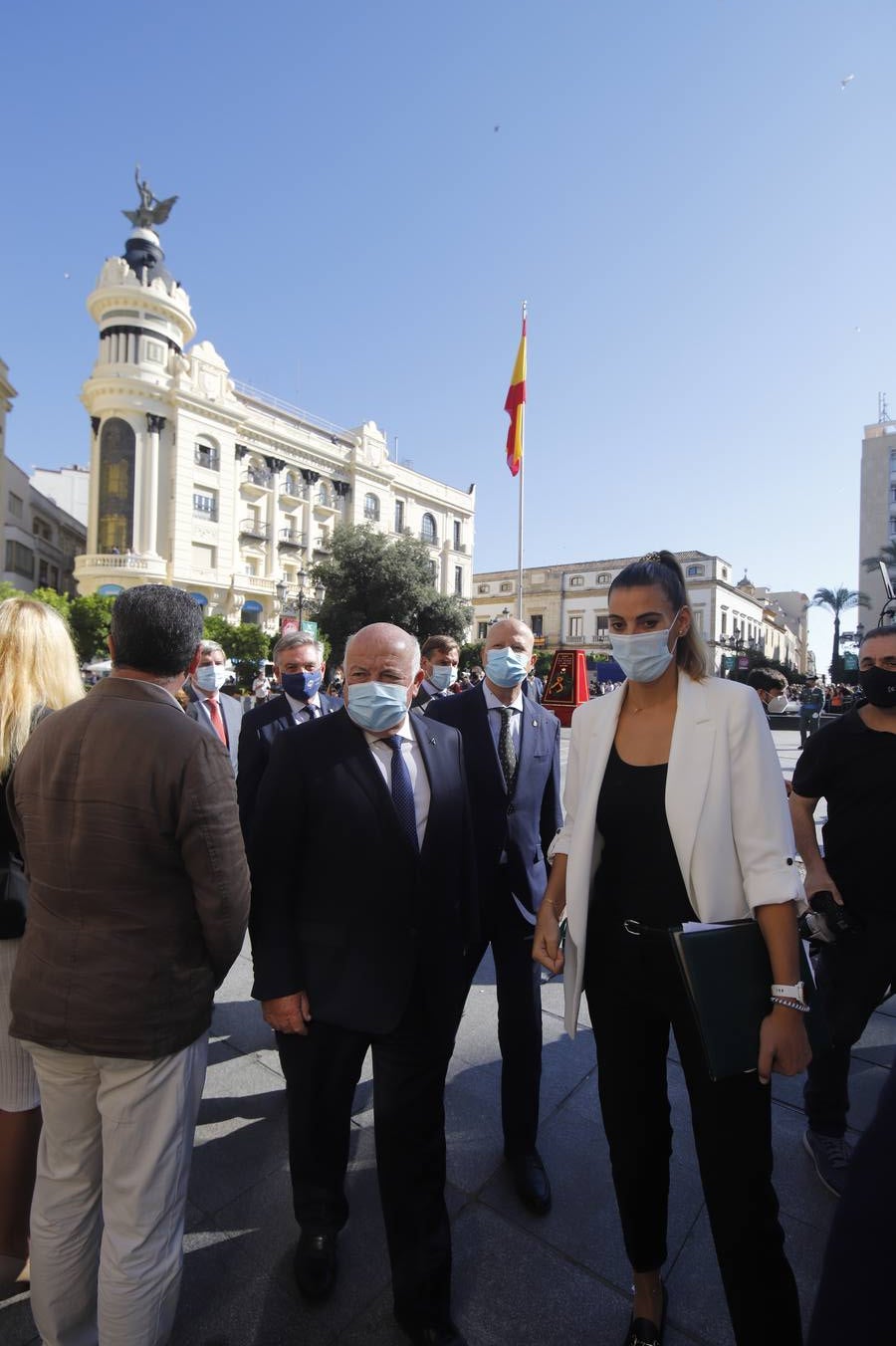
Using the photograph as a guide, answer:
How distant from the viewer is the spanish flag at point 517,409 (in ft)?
51.0

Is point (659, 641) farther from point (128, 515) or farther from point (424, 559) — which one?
point (128, 515)

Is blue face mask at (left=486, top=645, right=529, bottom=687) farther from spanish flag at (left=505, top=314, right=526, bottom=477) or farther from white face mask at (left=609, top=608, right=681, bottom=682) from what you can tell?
spanish flag at (left=505, top=314, right=526, bottom=477)

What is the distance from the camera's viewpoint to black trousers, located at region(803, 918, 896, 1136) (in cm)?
244

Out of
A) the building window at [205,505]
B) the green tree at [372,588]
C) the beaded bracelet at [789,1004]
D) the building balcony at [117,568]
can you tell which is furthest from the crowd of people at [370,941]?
the building window at [205,505]

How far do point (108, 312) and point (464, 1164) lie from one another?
154 feet

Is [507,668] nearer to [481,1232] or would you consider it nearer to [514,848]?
[514,848]

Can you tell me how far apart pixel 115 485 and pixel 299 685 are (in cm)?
3999

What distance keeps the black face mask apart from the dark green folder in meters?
1.41

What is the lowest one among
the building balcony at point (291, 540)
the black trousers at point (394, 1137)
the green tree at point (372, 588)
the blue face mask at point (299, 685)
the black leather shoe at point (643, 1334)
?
the black leather shoe at point (643, 1334)

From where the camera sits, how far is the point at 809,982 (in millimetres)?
1714

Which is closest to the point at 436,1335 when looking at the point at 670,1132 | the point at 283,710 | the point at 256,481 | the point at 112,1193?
the point at 670,1132

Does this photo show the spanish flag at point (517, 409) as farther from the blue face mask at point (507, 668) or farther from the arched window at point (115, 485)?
the arched window at point (115, 485)

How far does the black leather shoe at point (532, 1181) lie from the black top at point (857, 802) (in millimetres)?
1478

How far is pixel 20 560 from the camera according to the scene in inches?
1597
